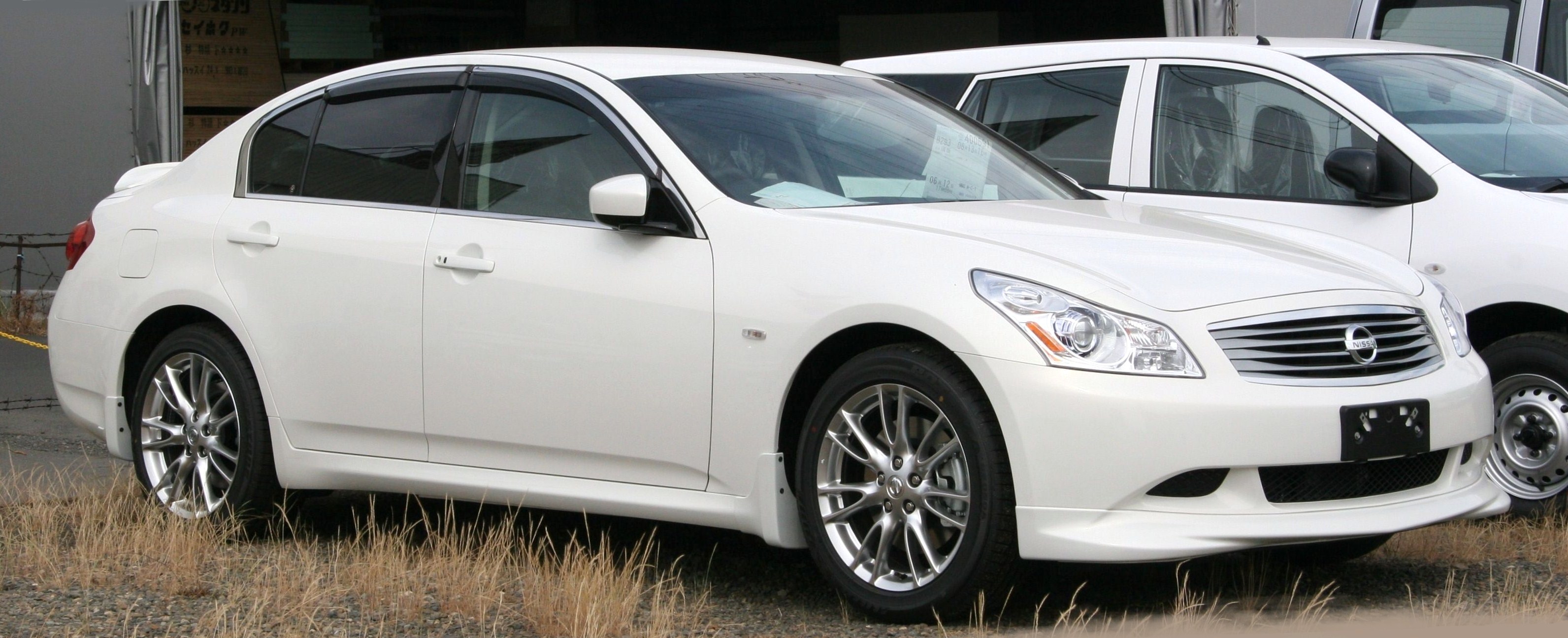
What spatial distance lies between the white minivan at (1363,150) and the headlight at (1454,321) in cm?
83

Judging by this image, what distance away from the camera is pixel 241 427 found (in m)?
5.79

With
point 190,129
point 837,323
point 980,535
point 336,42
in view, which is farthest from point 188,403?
point 336,42

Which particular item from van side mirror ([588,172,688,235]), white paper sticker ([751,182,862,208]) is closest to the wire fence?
van side mirror ([588,172,688,235])

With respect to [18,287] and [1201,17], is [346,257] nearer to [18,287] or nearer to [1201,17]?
[1201,17]

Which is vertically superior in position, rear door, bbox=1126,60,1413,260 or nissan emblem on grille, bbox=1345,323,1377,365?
rear door, bbox=1126,60,1413,260

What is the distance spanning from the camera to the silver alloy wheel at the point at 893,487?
4352 mm

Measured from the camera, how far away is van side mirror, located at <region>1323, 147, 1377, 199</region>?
5.91m

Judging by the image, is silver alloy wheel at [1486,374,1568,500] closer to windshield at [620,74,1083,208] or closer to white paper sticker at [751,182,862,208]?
windshield at [620,74,1083,208]

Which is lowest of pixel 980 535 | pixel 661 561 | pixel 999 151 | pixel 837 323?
Result: pixel 661 561

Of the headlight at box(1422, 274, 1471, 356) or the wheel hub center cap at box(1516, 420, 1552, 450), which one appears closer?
the headlight at box(1422, 274, 1471, 356)

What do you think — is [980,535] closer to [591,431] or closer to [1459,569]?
[591,431]

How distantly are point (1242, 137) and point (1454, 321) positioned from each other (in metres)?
1.78

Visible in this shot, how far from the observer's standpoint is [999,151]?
19.0ft

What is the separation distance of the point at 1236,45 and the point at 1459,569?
2245mm
